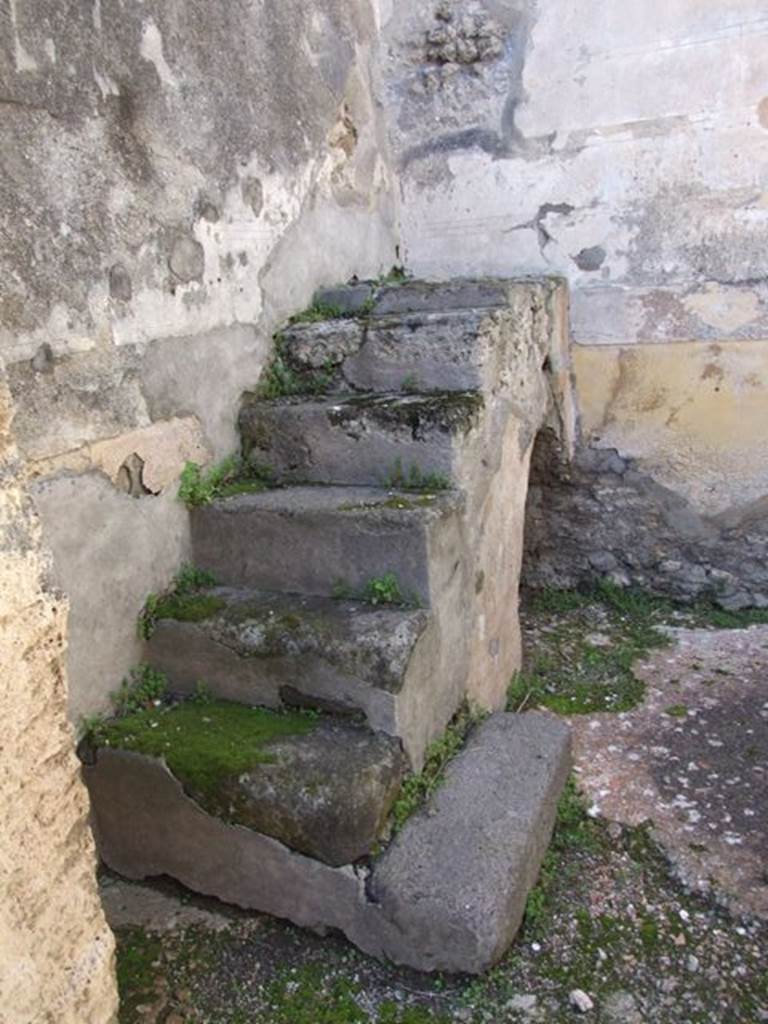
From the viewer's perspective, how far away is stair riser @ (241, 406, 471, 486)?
9.13ft

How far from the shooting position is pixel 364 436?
2889mm

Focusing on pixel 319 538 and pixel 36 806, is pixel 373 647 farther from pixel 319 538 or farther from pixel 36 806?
pixel 36 806

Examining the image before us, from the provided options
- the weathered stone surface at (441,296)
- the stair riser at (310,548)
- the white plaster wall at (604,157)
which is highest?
the white plaster wall at (604,157)

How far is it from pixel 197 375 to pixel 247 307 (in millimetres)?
417

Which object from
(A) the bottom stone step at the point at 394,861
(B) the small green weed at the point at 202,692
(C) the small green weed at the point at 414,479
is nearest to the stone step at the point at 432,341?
(C) the small green weed at the point at 414,479

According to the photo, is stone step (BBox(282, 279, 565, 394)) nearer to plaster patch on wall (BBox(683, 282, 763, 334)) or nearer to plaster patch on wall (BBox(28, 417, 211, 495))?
plaster patch on wall (BBox(28, 417, 211, 495))

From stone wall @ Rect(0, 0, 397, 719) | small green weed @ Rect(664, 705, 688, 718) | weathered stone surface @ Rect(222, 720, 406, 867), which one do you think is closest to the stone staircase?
weathered stone surface @ Rect(222, 720, 406, 867)

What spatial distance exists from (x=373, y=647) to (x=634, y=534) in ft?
8.51

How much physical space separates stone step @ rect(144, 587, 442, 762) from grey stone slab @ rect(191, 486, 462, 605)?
0.09 meters

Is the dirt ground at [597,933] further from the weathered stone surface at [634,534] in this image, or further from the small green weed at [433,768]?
the weathered stone surface at [634,534]

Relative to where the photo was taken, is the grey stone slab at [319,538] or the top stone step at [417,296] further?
the top stone step at [417,296]

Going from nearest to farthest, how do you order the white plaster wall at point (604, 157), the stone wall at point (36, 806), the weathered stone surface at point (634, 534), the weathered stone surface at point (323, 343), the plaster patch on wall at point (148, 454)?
1. the stone wall at point (36, 806)
2. the plaster patch on wall at point (148, 454)
3. the weathered stone surface at point (323, 343)
4. the white plaster wall at point (604, 157)
5. the weathered stone surface at point (634, 534)

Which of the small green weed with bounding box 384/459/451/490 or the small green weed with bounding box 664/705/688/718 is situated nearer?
the small green weed with bounding box 384/459/451/490

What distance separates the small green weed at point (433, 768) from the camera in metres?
2.32
